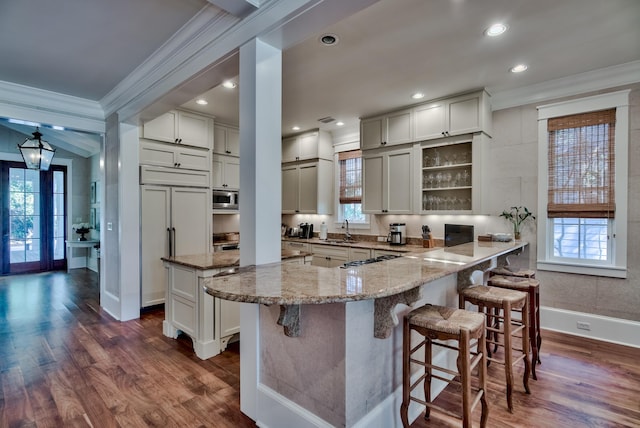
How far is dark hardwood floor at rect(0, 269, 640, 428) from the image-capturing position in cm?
203

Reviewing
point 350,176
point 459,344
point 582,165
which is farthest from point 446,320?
point 350,176

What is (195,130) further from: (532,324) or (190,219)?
(532,324)

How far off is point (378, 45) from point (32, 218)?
783cm

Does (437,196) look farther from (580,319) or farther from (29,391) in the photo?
(29,391)

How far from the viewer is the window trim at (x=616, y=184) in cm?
316

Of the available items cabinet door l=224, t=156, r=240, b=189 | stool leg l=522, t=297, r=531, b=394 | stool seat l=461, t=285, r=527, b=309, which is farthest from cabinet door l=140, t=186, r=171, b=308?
stool leg l=522, t=297, r=531, b=394

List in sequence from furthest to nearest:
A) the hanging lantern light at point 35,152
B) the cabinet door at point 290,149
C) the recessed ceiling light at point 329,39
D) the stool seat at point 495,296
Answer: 1. the cabinet door at point 290,149
2. the hanging lantern light at point 35,152
3. the recessed ceiling light at point 329,39
4. the stool seat at point 495,296

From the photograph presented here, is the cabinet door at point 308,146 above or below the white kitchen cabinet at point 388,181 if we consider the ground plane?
above

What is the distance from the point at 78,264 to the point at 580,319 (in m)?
9.10

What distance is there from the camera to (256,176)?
1.96 m

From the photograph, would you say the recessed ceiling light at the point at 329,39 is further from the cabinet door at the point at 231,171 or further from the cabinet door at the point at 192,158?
the cabinet door at the point at 231,171

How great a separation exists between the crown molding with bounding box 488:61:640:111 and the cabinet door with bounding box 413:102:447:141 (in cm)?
58

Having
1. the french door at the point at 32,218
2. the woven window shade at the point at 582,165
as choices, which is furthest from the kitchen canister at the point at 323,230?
the french door at the point at 32,218

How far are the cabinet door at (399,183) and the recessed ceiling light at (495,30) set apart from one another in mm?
1829
